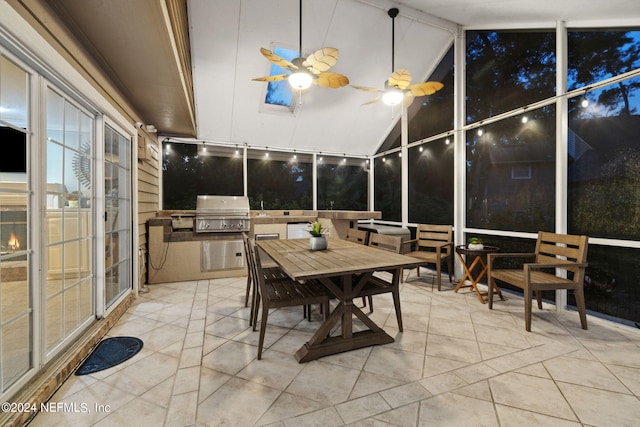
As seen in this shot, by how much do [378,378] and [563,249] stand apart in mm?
2334

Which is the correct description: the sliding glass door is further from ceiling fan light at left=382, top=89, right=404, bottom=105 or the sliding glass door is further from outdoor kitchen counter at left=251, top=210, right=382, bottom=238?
ceiling fan light at left=382, top=89, right=404, bottom=105

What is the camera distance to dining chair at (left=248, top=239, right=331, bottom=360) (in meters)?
1.99

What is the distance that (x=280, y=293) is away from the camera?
215 cm

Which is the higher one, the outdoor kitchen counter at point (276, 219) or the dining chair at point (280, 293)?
the outdoor kitchen counter at point (276, 219)

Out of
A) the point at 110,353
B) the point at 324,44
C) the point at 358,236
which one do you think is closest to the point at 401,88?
the point at 324,44

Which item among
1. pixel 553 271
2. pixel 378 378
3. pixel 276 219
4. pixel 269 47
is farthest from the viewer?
pixel 276 219

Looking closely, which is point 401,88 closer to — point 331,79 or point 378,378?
point 331,79

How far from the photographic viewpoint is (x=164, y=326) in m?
2.55

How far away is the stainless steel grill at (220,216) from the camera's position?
13.4ft

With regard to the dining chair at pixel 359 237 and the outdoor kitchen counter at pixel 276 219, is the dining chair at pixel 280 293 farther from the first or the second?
the outdoor kitchen counter at pixel 276 219

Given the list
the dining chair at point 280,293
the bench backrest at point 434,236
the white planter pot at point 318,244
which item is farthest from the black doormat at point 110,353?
the bench backrest at point 434,236

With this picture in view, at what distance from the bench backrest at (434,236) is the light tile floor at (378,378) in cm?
149

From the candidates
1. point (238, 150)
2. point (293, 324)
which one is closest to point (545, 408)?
point (293, 324)

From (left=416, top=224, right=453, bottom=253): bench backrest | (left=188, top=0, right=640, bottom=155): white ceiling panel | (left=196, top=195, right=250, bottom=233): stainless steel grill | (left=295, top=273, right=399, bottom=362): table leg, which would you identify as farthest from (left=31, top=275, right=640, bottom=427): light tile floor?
(left=188, top=0, right=640, bottom=155): white ceiling panel
